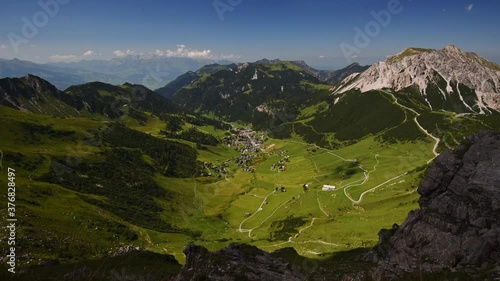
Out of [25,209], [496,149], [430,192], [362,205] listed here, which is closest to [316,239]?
[362,205]

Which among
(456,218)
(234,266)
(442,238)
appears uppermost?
(456,218)

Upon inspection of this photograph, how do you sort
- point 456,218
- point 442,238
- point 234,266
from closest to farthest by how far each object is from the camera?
point 234,266, point 442,238, point 456,218

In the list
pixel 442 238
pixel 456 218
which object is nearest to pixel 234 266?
pixel 442 238

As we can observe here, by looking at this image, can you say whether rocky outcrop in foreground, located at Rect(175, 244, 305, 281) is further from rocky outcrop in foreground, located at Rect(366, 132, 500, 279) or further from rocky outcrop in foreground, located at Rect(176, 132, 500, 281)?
rocky outcrop in foreground, located at Rect(366, 132, 500, 279)

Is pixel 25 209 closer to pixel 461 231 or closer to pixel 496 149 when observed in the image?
pixel 461 231

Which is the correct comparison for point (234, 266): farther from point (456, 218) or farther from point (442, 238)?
point (456, 218)

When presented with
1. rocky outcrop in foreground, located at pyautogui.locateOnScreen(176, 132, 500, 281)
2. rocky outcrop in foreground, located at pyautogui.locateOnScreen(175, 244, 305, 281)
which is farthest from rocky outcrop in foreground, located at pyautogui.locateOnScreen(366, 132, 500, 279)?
rocky outcrop in foreground, located at pyautogui.locateOnScreen(175, 244, 305, 281)
